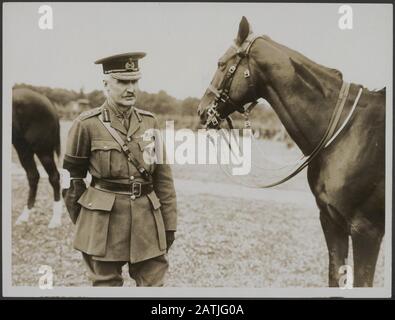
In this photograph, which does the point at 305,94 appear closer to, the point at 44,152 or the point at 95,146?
the point at 95,146

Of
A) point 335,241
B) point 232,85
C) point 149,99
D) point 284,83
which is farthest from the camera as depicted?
point 149,99

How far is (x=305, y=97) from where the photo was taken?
3.81 meters

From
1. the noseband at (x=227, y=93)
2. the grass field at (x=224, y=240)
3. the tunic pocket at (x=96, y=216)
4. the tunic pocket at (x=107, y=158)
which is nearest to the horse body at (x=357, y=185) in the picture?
the grass field at (x=224, y=240)

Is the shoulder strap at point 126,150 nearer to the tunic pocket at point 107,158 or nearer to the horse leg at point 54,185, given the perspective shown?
the tunic pocket at point 107,158

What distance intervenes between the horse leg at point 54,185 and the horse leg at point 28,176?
4.3 inches

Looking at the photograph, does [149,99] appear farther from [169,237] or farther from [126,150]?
[169,237]

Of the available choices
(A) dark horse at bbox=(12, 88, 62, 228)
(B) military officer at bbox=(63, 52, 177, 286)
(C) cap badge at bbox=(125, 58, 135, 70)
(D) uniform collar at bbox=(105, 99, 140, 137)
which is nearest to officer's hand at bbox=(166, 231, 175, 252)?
(B) military officer at bbox=(63, 52, 177, 286)

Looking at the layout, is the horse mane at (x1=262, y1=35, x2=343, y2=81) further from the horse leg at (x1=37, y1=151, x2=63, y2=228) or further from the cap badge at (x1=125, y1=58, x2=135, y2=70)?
the horse leg at (x1=37, y1=151, x2=63, y2=228)

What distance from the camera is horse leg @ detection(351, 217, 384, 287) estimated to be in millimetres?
3811

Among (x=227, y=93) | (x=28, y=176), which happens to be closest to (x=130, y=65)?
(x=227, y=93)

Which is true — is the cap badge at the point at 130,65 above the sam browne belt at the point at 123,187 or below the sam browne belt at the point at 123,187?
above

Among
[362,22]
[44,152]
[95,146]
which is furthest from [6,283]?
[362,22]

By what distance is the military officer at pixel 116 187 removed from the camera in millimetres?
3994

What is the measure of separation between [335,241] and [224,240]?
945mm
